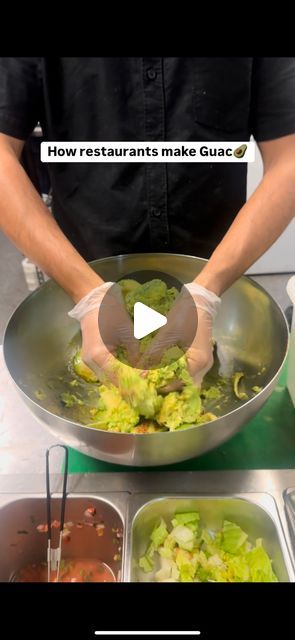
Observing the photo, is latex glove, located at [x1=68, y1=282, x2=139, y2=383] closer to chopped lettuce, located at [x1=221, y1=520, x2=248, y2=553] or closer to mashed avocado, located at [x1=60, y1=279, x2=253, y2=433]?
mashed avocado, located at [x1=60, y1=279, x2=253, y2=433]

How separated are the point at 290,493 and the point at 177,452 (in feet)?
0.55

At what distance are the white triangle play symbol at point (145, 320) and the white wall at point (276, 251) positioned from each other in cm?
24

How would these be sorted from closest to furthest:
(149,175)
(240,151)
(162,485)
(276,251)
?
1. (240,151)
2. (162,485)
3. (149,175)
4. (276,251)

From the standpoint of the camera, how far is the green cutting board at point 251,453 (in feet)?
2.17

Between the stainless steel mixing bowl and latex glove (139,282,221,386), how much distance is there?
0.22 feet

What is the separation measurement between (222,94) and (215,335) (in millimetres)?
357

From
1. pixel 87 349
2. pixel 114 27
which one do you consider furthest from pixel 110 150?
pixel 87 349

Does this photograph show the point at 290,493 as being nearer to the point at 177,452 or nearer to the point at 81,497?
the point at 177,452

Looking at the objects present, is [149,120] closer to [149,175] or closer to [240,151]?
[149,175]

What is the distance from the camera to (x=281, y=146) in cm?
74

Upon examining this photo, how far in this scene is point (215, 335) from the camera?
771 mm

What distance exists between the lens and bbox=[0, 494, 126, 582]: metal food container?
62cm

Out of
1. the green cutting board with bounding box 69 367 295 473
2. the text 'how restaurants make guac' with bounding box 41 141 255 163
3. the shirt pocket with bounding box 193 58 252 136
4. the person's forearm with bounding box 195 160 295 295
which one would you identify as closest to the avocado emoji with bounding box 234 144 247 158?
the text 'how restaurants make guac' with bounding box 41 141 255 163

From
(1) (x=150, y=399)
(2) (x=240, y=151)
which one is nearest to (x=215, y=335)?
(1) (x=150, y=399)
